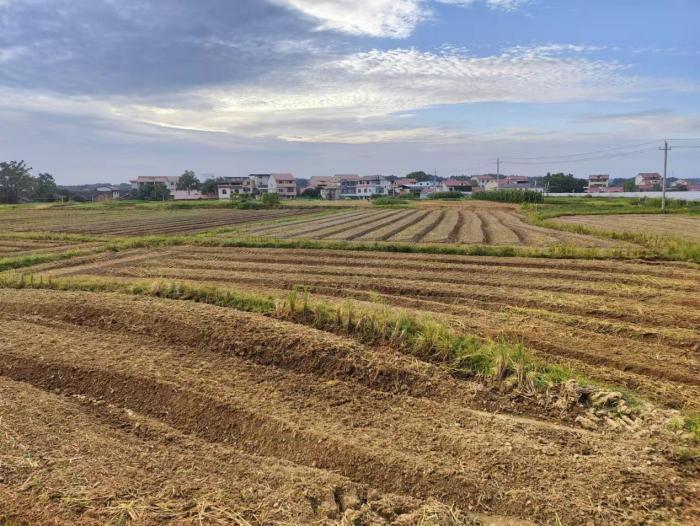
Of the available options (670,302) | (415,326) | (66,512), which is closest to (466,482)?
(66,512)

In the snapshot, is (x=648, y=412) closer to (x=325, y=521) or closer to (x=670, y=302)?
(x=325, y=521)

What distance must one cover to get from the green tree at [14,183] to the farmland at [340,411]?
270 ft

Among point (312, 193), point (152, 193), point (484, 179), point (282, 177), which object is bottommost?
point (152, 193)

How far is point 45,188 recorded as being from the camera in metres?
81.8

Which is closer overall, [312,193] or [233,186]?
[233,186]

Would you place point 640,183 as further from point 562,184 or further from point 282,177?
point 282,177

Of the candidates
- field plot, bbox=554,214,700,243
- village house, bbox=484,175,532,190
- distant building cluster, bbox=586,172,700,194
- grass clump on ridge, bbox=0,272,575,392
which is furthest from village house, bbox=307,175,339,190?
grass clump on ridge, bbox=0,272,575,392

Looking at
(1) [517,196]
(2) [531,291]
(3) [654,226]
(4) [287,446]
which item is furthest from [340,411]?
(1) [517,196]

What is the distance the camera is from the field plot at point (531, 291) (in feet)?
19.7

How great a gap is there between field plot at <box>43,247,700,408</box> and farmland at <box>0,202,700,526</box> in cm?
6

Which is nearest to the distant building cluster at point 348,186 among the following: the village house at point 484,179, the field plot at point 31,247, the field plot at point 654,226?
the village house at point 484,179

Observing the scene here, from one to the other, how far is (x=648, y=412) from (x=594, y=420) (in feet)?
1.54

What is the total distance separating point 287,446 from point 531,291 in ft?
24.5

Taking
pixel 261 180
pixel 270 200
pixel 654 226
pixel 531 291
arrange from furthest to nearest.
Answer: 1. pixel 261 180
2. pixel 270 200
3. pixel 654 226
4. pixel 531 291
